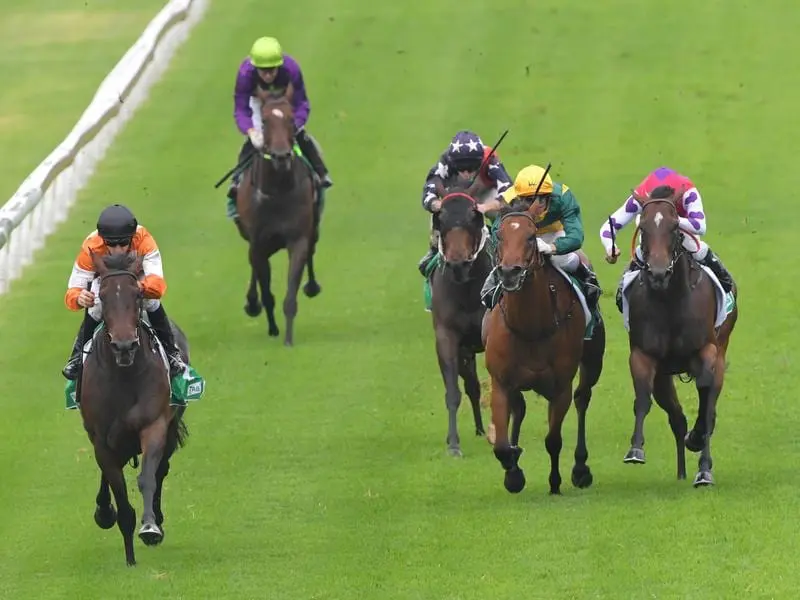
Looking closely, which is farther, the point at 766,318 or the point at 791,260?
the point at 791,260

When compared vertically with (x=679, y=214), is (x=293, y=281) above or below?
below

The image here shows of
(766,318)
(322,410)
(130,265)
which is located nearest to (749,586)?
(130,265)

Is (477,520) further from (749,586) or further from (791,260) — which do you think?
(791,260)

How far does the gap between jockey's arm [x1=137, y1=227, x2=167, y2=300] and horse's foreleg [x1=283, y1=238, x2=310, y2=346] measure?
6918 millimetres

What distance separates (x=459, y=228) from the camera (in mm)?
14602

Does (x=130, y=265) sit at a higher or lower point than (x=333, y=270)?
higher

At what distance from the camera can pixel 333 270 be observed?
2262cm

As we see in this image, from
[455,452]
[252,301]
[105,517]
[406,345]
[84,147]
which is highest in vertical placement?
[84,147]

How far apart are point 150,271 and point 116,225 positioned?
0.36 m

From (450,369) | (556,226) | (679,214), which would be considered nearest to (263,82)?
(450,369)

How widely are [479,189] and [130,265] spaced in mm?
4037

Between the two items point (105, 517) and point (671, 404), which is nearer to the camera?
point (105, 517)

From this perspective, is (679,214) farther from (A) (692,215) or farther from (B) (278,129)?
(B) (278,129)

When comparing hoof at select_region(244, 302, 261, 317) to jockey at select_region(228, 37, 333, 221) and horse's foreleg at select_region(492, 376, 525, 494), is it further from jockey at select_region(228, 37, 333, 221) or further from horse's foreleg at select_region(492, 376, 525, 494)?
horse's foreleg at select_region(492, 376, 525, 494)
